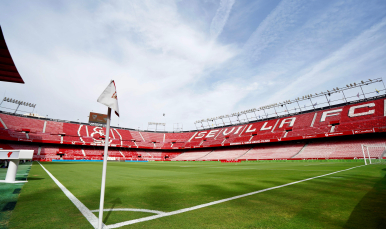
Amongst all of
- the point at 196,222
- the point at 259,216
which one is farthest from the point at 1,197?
the point at 259,216

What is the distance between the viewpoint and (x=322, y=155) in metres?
34.7

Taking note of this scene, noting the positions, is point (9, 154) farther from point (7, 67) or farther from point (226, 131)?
point (226, 131)

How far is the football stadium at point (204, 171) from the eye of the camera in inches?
138

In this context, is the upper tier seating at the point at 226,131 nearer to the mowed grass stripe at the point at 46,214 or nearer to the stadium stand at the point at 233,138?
the stadium stand at the point at 233,138

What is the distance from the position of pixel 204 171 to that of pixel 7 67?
13.6 metres

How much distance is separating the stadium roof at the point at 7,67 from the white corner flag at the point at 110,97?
20.9ft

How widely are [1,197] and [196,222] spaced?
5550mm

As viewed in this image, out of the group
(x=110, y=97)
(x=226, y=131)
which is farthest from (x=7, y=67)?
(x=226, y=131)

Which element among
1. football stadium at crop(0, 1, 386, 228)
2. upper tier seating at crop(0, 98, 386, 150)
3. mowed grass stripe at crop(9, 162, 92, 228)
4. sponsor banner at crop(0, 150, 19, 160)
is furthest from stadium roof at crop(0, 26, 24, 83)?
upper tier seating at crop(0, 98, 386, 150)

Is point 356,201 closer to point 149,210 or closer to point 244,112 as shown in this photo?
point 149,210

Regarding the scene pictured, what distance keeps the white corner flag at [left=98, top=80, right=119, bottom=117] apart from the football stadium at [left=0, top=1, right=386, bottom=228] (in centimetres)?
3

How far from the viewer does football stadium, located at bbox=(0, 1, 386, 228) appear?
3500 mm

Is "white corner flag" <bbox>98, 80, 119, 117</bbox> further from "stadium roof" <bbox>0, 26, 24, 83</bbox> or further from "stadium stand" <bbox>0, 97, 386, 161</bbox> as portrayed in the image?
"stadium stand" <bbox>0, 97, 386, 161</bbox>

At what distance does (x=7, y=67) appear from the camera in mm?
8328
